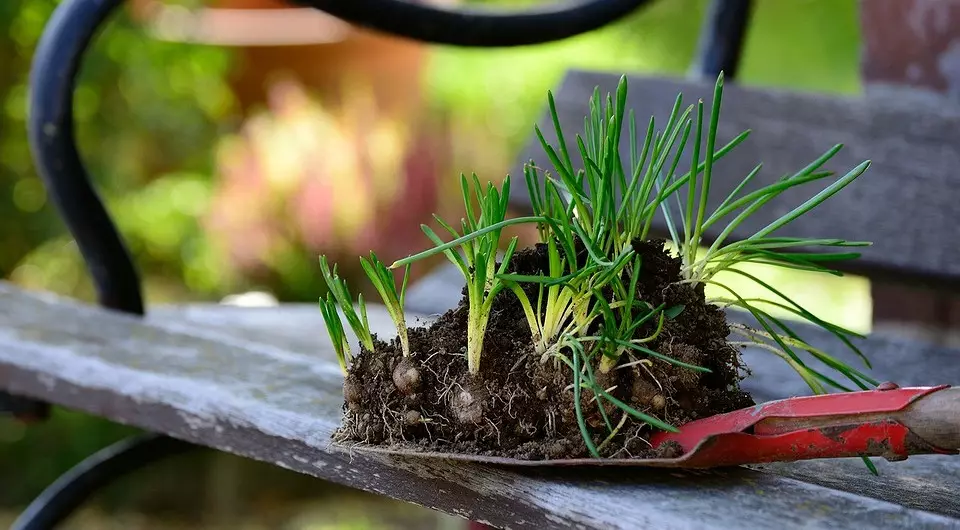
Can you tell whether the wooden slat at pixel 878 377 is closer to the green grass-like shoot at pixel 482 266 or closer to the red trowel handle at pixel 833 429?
the red trowel handle at pixel 833 429

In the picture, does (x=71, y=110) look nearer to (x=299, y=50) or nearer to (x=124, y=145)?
(x=124, y=145)

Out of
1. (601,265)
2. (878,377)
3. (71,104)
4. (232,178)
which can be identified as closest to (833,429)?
(601,265)

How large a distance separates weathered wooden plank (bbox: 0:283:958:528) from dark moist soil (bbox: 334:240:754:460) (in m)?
0.02

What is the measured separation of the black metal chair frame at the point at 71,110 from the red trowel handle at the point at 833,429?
610mm

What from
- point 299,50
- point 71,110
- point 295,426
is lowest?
point 295,426

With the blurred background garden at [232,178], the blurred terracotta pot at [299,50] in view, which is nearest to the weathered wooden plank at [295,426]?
the blurred background garden at [232,178]

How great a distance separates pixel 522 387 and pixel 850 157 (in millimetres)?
593

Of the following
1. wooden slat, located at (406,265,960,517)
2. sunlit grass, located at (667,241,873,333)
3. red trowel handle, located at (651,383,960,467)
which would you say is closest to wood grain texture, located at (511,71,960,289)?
wooden slat, located at (406,265,960,517)

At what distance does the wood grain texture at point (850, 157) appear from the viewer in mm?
904

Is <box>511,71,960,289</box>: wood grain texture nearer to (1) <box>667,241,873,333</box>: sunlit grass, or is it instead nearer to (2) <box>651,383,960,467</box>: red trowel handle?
(2) <box>651,383,960,467</box>: red trowel handle

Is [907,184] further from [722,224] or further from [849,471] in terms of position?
[849,471]

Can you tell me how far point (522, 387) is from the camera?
490mm

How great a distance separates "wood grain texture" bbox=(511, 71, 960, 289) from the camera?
0.90 metres

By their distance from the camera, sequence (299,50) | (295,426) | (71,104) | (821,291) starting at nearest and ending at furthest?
1. (295,426)
2. (71,104)
3. (821,291)
4. (299,50)
